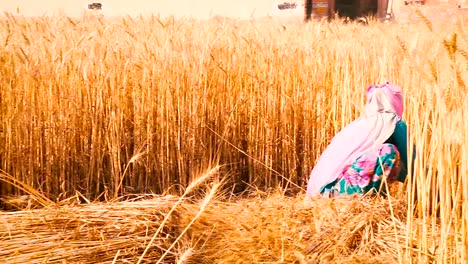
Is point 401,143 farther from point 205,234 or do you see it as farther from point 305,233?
point 205,234

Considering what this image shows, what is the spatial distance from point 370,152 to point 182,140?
103 centimetres

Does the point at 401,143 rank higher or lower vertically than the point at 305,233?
higher

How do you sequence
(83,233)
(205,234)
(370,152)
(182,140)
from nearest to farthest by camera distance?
(83,233), (205,234), (370,152), (182,140)

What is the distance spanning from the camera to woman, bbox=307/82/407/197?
2.86m

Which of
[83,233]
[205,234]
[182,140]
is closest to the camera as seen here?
[83,233]

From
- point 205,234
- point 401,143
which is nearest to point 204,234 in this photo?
point 205,234

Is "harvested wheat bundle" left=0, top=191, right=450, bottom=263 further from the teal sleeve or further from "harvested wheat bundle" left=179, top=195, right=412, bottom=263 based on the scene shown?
the teal sleeve

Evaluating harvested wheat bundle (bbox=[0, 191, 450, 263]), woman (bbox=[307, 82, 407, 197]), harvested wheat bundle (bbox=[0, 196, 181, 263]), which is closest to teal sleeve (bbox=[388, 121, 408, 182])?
woman (bbox=[307, 82, 407, 197])

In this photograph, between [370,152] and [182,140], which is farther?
[182,140]

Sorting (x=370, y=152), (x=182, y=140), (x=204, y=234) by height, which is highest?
(x=370, y=152)

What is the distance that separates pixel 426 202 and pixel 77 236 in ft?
3.75

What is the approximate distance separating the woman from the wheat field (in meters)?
0.12

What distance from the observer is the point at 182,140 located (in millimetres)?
3549

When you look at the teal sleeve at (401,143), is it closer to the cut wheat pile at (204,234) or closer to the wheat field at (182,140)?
the wheat field at (182,140)
